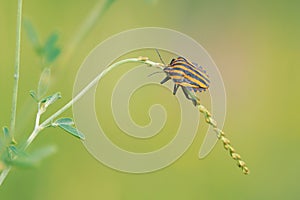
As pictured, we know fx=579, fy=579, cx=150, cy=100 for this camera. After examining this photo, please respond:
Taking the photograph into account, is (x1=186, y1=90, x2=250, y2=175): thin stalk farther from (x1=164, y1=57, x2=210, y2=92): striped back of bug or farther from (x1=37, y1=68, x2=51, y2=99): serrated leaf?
(x1=37, y1=68, x2=51, y2=99): serrated leaf

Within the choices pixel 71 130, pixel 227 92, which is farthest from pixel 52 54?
pixel 227 92

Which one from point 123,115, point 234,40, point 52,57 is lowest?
point 52,57

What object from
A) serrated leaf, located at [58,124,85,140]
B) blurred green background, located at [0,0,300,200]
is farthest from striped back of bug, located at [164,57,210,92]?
blurred green background, located at [0,0,300,200]

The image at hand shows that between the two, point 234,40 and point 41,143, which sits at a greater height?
point 234,40

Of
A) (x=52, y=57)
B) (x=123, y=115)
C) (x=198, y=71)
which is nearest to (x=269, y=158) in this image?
(x=123, y=115)

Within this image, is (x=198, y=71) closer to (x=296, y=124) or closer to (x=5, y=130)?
(x=5, y=130)

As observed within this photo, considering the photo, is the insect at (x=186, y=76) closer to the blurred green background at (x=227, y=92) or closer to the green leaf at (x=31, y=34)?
the green leaf at (x=31, y=34)

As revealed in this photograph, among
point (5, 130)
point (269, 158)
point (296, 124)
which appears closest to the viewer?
point (5, 130)
